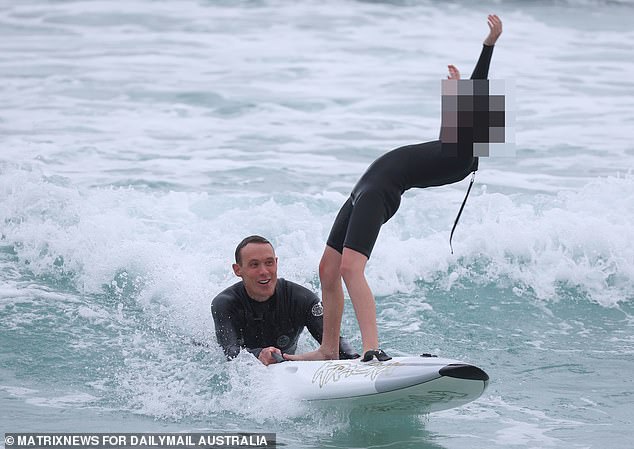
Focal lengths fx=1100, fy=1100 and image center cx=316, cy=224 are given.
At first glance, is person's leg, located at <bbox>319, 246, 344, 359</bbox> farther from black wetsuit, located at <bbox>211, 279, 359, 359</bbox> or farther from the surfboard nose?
the surfboard nose

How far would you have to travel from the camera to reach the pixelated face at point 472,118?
19.2 ft

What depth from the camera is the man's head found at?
641 centimetres

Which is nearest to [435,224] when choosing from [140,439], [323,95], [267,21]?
[140,439]

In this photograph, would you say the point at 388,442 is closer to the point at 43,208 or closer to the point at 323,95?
the point at 43,208

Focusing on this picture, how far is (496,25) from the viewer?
5.71 metres

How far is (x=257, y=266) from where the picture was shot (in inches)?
253

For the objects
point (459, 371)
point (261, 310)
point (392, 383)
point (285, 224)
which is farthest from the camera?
point (285, 224)

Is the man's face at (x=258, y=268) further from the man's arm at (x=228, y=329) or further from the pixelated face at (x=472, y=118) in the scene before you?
the pixelated face at (x=472, y=118)

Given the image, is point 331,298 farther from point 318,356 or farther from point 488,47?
point 488,47

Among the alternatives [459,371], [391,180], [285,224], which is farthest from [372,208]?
[285,224]

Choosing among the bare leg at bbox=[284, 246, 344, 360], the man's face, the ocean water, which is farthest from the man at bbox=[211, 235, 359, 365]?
the ocean water

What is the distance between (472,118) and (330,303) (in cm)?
131

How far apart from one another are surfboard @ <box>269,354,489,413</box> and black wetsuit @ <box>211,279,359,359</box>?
19.6 inches

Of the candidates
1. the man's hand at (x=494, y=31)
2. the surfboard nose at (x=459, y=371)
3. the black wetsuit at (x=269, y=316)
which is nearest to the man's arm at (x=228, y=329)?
the black wetsuit at (x=269, y=316)
